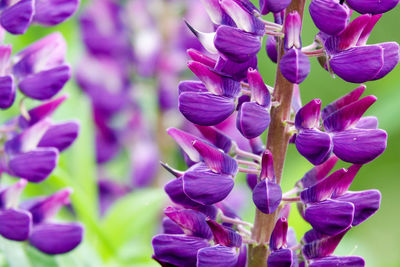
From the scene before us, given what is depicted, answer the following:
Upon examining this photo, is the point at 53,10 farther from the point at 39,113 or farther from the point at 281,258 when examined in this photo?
the point at 281,258

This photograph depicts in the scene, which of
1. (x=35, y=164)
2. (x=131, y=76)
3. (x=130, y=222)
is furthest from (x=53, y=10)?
(x=131, y=76)

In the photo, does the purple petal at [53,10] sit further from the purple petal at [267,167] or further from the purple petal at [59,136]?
the purple petal at [267,167]

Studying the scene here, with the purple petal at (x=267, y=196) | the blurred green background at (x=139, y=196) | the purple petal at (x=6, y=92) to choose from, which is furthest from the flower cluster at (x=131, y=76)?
the purple petal at (x=267, y=196)

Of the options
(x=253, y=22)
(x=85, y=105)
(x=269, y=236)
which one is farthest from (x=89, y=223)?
(x=253, y=22)

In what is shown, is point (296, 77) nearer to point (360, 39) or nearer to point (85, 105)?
point (360, 39)

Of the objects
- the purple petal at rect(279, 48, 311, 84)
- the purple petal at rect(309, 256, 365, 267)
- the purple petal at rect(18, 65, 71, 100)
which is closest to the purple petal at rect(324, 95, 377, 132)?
the purple petal at rect(279, 48, 311, 84)

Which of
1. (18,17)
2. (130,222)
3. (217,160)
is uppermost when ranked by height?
(18,17)

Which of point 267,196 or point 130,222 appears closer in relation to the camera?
point 267,196
